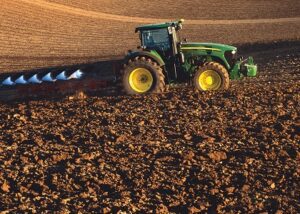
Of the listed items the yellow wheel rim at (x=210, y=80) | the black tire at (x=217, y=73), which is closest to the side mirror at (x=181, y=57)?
the black tire at (x=217, y=73)

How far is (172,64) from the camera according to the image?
42.6ft

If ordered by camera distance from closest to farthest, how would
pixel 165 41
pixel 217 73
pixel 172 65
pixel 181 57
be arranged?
pixel 217 73, pixel 181 57, pixel 165 41, pixel 172 65

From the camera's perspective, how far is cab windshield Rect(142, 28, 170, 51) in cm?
1286

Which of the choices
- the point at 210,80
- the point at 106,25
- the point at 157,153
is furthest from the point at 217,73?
the point at 106,25

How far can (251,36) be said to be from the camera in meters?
27.9

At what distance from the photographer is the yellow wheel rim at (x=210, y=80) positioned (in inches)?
493

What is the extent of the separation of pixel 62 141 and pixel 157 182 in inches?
112

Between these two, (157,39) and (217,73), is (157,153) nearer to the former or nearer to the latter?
(217,73)

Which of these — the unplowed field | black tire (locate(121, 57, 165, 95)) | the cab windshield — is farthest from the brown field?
the unplowed field

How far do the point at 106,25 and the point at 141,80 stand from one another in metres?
19.9

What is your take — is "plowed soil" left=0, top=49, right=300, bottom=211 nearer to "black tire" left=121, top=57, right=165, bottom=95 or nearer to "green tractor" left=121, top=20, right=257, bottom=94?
"black tire" left=121, top=57, right=165, bottom=95

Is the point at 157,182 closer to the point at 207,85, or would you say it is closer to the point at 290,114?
the point at 290,114

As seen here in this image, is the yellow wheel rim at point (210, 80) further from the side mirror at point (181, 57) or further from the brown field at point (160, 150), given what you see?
the side mirror at point (181, 57)

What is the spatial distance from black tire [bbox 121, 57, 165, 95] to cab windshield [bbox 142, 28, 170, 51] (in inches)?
20.7
